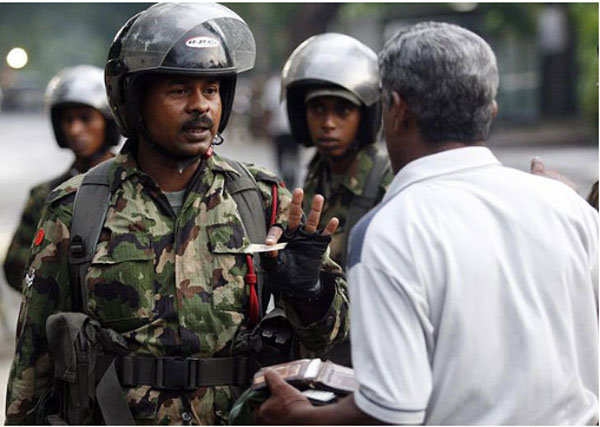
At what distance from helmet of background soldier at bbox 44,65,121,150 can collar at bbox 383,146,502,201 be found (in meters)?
3.58

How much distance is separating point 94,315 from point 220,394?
41 cm

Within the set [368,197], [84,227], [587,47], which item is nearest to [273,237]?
[84,227]

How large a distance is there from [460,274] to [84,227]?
1.28 m

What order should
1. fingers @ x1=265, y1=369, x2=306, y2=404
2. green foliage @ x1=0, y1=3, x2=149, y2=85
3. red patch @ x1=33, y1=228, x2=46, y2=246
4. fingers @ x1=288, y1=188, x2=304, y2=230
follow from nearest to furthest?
fingers @ x1=265, y1=369, x2=306, y2=404 < fingers @ x1=288, y1=188, x2=304, y2=230 < red patch @ x1=33, y1=228, x2=46, y2=246 < green foliage @ x1=0, y1=3, x2=149, y2=85

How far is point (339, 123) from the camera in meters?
5.98

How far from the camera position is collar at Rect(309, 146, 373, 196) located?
19.0ft

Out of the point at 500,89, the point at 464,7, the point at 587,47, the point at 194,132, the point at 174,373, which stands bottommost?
the point at 500,89

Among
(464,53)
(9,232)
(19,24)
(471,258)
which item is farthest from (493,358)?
(19,24)

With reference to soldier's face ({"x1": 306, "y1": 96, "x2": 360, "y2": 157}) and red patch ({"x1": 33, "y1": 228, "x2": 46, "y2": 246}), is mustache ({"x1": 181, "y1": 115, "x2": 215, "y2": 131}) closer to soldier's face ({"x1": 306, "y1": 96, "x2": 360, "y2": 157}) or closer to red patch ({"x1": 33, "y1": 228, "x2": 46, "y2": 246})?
red patch ({"x1": 33, "y1": 228, "x2": 46, "y2": 246})

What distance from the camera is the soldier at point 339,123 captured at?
19.0ft

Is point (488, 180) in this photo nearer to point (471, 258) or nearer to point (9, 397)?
point (471, 258)

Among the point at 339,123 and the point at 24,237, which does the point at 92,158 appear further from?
the point at 339,123

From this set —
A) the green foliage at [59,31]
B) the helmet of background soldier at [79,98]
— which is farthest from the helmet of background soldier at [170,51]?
the green foliage at [59,31]

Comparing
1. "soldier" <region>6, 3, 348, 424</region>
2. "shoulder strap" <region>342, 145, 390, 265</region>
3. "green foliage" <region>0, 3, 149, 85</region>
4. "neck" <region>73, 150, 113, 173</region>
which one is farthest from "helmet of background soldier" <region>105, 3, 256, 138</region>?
"green foliage" <region>0, 3, 149, 85</region>
